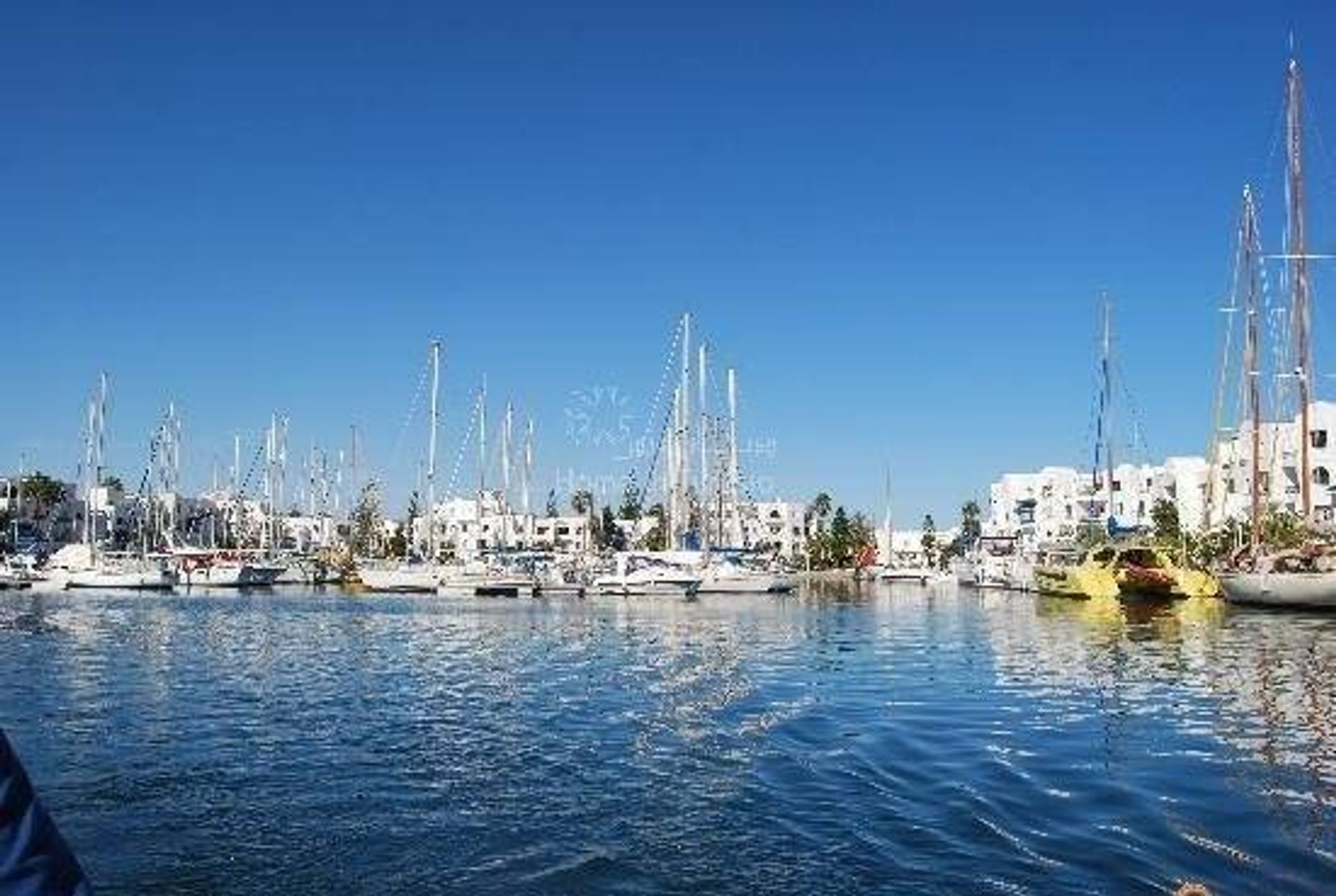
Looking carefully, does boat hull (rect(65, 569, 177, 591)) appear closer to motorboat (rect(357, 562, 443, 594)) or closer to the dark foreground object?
motorboat (rect(357, 562, 443, 594))

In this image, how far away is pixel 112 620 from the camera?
223 ft

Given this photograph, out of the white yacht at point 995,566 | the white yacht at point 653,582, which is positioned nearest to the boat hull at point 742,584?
the white yacht at point 653,582

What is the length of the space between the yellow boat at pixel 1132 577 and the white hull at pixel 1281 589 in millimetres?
4192

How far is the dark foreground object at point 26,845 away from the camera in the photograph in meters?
3.13

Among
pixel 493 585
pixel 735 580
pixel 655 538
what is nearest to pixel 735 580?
pixel 735 580

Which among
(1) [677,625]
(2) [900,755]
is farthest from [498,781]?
(1) [677,625]

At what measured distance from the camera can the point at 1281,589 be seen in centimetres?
6906

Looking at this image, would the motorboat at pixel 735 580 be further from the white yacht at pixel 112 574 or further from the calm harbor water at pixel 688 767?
the calm harbor water at pixel 688 767

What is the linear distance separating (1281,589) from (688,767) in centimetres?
5847

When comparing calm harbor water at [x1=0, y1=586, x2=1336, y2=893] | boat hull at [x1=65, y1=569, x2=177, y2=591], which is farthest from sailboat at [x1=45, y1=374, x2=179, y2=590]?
calm harbor water at [x1=0, y1=586, x2=1336, y2=893]

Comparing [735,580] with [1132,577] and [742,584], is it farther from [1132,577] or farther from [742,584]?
[1132,577]

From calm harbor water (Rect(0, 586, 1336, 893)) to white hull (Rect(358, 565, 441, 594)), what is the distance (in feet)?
203

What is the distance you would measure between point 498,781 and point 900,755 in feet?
23.1

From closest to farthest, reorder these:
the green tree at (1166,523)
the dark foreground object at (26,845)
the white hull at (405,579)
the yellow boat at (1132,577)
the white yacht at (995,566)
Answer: the dark foreground object at (26,845)
the yellow boat at (1132,577)
the white hull at (405,579)
the green tree at (1166,523)
the white yacht at (995,566)
